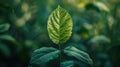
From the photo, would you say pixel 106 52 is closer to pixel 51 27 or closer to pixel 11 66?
pixel 11 66

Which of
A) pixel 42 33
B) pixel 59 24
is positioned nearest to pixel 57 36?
pixel 59 24

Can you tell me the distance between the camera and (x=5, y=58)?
2.15 meters

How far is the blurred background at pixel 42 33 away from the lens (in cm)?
213

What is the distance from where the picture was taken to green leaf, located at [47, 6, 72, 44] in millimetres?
886

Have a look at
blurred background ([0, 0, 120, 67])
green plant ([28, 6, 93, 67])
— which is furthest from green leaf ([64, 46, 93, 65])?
blurred background ([0, 0, 120, 67])

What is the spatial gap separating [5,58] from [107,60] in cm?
74

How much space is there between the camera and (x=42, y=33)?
231cm

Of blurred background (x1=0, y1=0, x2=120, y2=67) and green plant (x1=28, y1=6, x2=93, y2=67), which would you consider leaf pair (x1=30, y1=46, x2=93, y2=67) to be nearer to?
green plant (x1=28, y1=6, x2=93, y2=67)

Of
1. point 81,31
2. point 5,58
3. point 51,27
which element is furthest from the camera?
point 81,31

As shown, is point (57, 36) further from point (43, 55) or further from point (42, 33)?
point (42, 33)

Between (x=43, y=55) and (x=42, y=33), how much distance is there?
4.66 ft

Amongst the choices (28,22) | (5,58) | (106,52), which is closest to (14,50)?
Result: (5,58)

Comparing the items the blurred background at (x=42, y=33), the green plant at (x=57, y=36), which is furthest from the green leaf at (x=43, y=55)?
the blurred background at (x=42, y=33)

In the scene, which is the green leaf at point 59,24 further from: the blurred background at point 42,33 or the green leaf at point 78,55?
the blurred background at point 42,33
